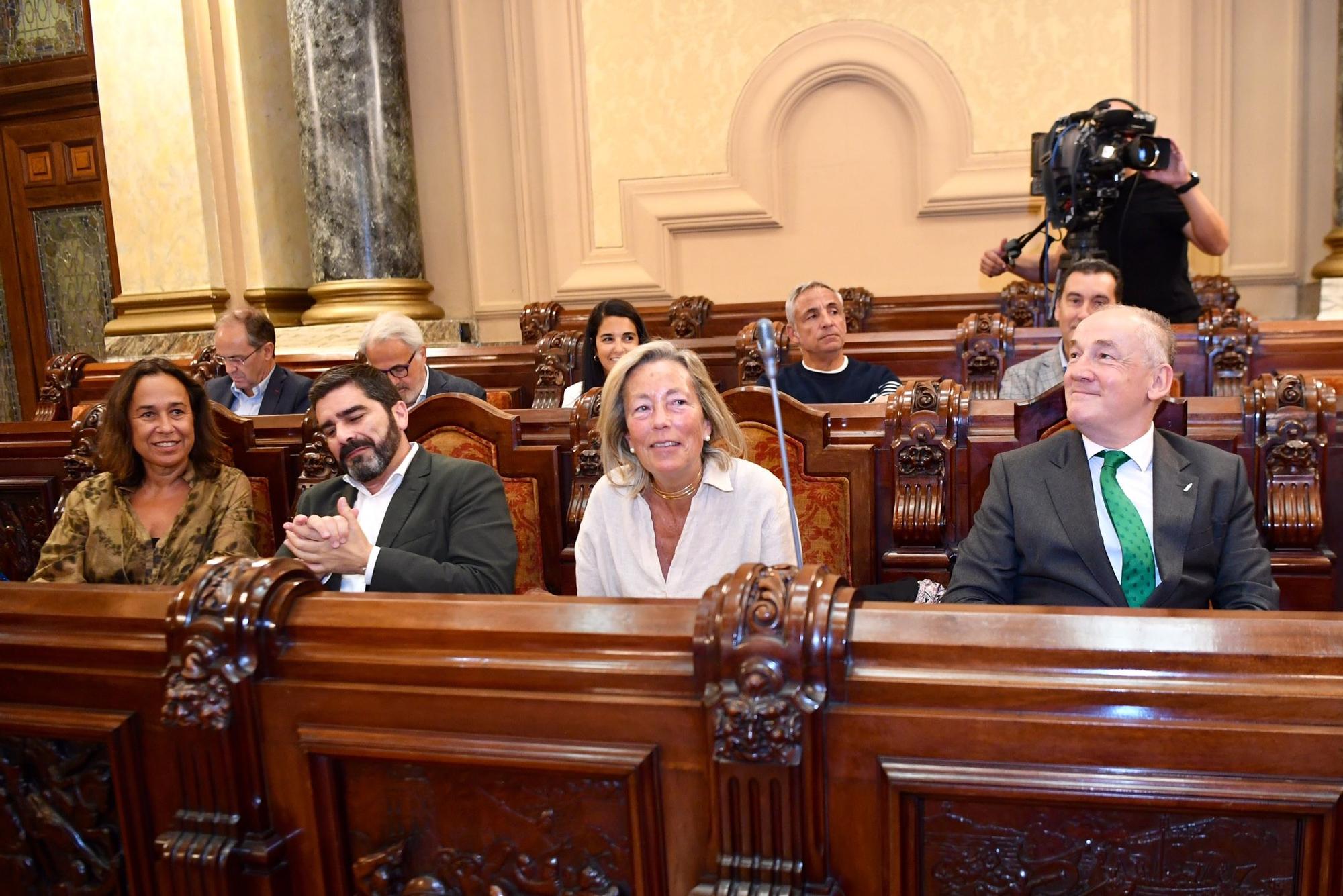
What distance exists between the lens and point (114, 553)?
262 cm

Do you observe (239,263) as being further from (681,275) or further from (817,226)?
(817,226)

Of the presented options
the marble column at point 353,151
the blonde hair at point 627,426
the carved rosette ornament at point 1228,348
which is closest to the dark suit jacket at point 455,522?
the blonde hair at point 627,426

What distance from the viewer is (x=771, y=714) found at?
110 centimetres

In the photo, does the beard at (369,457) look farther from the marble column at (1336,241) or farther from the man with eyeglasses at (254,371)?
the marble column at (1336,241)

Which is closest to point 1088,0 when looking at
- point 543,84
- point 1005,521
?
point 543,84

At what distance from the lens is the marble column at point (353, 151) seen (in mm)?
6102

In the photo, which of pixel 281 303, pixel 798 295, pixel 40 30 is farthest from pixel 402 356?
pixel 40 30

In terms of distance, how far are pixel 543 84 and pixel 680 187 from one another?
1.07 m

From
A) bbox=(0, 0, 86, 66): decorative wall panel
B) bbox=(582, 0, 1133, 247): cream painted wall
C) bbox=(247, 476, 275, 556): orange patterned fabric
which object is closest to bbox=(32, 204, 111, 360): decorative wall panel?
bbox=(0, 0, 86, 66): decorative wall panel

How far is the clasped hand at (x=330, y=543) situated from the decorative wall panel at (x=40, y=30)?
637 centimetres

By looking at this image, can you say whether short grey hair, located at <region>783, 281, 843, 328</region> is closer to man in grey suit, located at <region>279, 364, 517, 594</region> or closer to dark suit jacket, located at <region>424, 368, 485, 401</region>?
dark suit jacket, located at <region>424, 368, 485, 401</region>

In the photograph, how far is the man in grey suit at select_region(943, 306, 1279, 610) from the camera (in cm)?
192

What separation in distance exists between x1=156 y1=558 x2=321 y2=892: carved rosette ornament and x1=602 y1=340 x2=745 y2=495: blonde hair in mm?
973

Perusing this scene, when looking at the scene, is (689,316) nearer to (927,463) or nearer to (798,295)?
(798,295)
